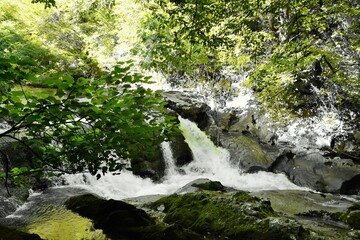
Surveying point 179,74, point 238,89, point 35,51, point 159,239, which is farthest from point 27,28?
point 159,239

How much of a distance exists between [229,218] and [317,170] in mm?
9218

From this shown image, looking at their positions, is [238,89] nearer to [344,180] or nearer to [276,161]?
[276,161]

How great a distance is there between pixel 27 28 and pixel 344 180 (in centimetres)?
1949

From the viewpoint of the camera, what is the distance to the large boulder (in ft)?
36.6

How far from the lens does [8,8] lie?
1731cm

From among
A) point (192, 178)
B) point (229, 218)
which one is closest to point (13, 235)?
point (229, 218)

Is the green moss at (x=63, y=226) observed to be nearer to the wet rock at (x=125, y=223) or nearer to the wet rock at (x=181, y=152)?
the wet rock at (x=125, y=223)

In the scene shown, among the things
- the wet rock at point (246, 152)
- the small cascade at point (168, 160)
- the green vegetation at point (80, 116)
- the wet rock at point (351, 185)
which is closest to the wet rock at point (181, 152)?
the small cascade at point (168, 160)

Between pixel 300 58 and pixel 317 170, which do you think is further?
pixel 317 170

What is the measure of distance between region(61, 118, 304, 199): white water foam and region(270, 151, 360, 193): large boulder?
0.56 m

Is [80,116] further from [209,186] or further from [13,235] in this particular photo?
[209,186]

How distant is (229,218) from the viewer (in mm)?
4418

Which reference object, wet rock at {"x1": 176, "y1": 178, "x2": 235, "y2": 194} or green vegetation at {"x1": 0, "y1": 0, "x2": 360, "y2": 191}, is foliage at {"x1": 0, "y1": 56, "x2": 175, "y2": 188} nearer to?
green vegetation at {"x1": 0, "y1": 0, "x2": 360, "y2": 191}

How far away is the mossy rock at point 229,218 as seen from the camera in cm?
393
